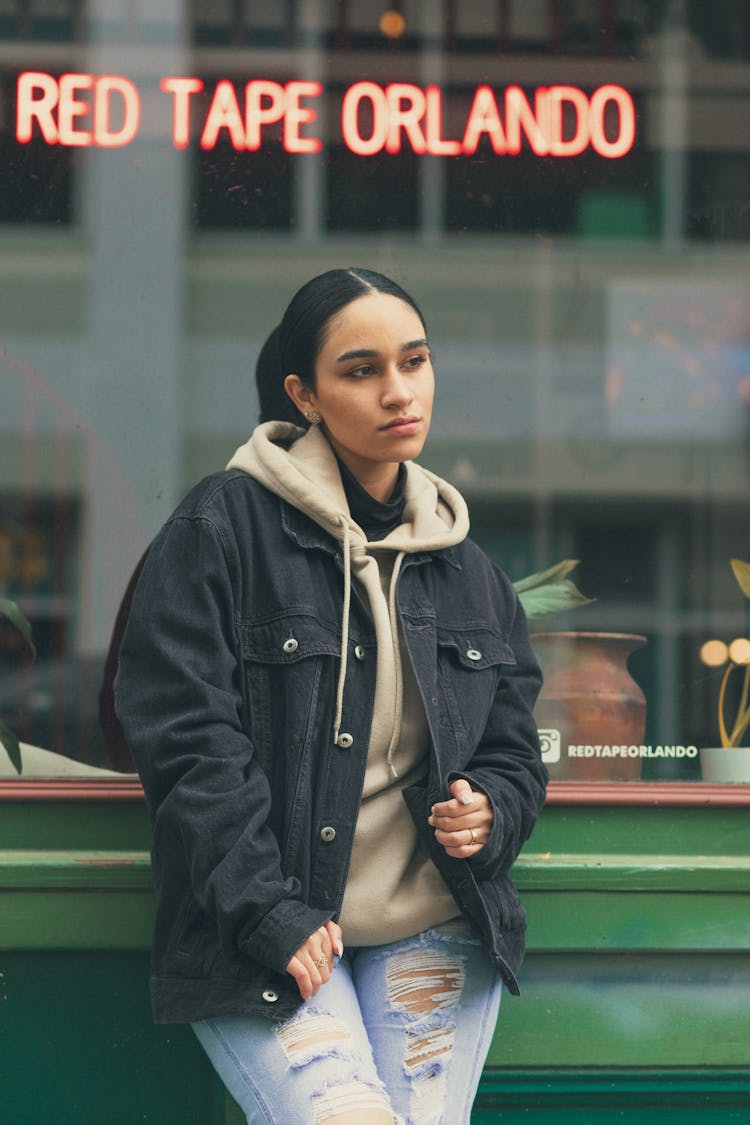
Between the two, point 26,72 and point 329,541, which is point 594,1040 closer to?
point 329,541

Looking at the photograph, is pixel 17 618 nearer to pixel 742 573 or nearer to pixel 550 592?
pixel 550 592

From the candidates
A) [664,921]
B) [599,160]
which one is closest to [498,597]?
[664,921]

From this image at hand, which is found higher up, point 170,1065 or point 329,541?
point 329,541

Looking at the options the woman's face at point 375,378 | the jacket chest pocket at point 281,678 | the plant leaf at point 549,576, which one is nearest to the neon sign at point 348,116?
the plant leaf at point 549,576

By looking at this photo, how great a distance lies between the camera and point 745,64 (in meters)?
3.82

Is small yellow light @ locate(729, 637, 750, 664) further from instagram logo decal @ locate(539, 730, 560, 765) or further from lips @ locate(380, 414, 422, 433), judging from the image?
lips @ locate(380, 414, 422, 433)

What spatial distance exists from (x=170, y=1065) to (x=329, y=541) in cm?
128

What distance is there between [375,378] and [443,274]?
1232 millimetres

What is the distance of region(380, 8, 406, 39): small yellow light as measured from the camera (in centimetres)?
371

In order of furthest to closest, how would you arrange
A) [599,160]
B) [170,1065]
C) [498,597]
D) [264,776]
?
[599,160] → [170,1065] → [498,597] → [264,776]

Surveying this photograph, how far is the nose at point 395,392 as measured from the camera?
2596 mm

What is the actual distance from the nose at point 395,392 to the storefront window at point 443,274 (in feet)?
3.57

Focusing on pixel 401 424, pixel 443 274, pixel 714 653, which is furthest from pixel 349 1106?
pixel 443 274

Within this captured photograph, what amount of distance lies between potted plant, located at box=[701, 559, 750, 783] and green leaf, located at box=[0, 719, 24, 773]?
1.50 meters
